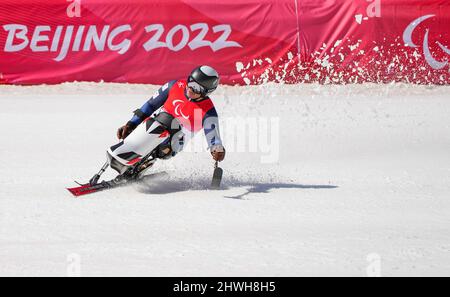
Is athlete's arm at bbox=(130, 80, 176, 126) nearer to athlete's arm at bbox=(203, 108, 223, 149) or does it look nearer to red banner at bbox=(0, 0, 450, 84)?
athlete's arm at bbox=(203, 108, 223, 149)

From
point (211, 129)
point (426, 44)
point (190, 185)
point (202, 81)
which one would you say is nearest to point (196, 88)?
point (202, 81)

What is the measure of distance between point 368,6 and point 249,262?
45.5 feet

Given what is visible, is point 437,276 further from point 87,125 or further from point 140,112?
point 87,125

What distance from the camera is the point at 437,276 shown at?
5.87 meters

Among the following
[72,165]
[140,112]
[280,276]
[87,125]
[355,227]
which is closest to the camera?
[280,276]


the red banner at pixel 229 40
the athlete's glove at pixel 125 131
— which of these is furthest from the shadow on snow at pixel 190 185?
the red banner at pixel 229 40

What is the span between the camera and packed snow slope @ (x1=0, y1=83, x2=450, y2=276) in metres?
6.26

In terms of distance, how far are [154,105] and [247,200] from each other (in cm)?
152

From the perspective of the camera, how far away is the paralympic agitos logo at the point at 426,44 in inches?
744

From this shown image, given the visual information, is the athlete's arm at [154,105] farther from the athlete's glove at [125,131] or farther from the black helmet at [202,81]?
the black helmet at [202,81]

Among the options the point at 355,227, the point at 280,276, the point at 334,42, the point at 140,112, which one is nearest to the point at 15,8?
the point at 334,42

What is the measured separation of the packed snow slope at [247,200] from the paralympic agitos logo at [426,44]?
306 centimetres

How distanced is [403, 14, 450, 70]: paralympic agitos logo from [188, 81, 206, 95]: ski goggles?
36.7 feet

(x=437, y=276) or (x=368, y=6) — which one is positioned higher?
(x=368, y=6)
